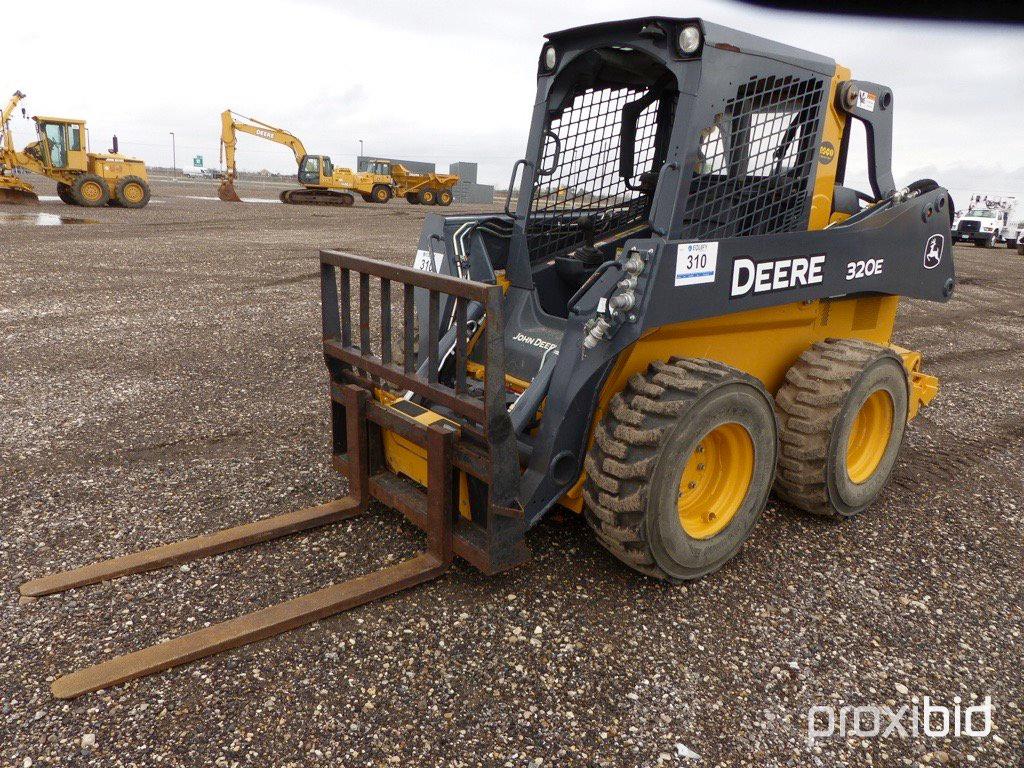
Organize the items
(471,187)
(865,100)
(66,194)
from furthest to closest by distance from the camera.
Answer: (471,187), (66,194), (865,100)

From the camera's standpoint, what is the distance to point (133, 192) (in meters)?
24.1

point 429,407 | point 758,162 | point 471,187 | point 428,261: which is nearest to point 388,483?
point 429,407

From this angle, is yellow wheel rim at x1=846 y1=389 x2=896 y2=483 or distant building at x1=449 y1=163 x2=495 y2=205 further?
A: distant building at x1=449 y1=163 x2=495 y2=205

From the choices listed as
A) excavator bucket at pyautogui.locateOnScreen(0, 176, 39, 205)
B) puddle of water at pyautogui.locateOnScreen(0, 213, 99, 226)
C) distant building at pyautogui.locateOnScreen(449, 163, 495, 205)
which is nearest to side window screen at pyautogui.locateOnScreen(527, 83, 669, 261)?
puddle of water at pyautogui.locateOnScreen(0, 213, 99, 226)

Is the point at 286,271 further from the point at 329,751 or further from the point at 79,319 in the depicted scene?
the point at 329,751

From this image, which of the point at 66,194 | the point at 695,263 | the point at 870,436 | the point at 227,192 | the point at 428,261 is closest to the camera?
the point at 695,263

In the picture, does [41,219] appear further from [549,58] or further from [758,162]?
[758,162]

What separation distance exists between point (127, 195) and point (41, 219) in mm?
5217

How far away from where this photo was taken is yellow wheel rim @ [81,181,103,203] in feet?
77.6

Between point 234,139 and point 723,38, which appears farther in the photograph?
point 234,139

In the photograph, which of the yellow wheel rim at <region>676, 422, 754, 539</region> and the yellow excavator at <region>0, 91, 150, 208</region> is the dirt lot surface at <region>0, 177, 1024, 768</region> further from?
the yellow excavator at <region>0, 91, 150, 208</region>

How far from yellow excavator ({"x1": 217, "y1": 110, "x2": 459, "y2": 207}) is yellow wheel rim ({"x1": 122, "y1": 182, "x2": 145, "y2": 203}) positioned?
6210mm

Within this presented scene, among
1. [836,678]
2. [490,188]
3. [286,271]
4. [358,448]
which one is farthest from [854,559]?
[490,188]

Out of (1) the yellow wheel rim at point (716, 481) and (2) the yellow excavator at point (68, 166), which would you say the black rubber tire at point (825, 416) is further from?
(2) the yellow excavator at point (68, 166)
